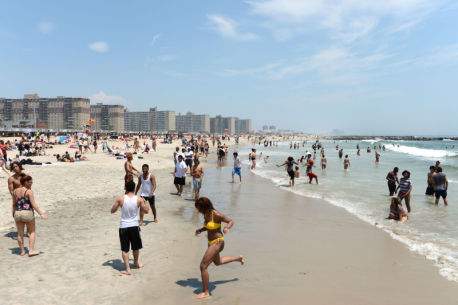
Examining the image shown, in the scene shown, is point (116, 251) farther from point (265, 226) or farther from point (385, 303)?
point (385, 303)

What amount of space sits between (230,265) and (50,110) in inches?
6254

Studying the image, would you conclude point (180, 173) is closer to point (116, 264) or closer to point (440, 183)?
point (116, 264)

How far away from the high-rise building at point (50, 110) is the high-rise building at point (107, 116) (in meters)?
22.2

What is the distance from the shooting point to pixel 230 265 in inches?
227

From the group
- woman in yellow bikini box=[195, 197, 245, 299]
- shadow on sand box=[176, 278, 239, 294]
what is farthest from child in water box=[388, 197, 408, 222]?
woman in yellow bikini box=[195, 197, 245, 299]

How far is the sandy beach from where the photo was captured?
14.9 ft

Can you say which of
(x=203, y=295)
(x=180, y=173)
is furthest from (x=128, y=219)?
(x=180, y=173)

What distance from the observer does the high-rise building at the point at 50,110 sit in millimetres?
132875

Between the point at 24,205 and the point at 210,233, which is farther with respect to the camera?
the point at 24,205

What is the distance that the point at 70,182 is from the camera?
13547 millimetres

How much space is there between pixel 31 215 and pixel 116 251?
1683mm

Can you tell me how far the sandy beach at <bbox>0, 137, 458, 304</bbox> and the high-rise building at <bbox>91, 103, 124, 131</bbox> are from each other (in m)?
162

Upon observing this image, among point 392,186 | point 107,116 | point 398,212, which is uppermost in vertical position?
point 107,116

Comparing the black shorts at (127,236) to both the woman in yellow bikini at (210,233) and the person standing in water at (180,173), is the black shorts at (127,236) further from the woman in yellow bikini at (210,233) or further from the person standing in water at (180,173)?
the person standing in water at (180,173)
